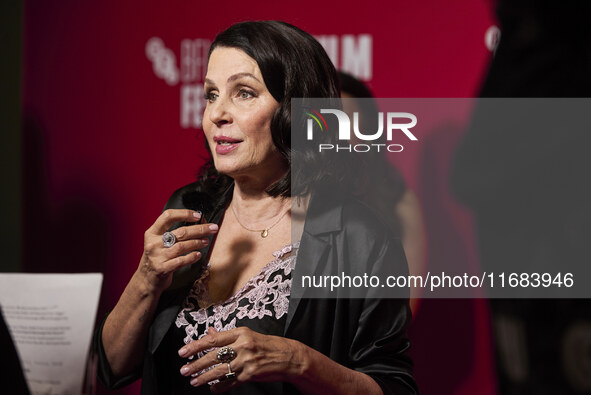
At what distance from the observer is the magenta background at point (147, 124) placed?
7.55 feet

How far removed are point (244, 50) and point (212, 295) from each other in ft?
1.89

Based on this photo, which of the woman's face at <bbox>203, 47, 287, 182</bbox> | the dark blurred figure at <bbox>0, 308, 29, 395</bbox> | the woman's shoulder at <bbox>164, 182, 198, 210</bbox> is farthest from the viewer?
the woman's shoulder at <bbox>164, 182, 198, 210</bbox>

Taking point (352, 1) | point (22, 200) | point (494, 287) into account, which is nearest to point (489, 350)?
point (494, 287)

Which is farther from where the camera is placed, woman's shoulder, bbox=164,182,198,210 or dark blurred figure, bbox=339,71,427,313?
dark blurred figure, bbox=339,71,427,313

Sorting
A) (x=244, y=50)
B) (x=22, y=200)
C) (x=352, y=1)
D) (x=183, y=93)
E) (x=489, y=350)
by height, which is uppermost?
(x=352, y=1)

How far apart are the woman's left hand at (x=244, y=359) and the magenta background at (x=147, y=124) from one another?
1.18 meters

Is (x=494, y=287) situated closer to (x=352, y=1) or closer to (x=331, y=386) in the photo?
(x=331, y=386)

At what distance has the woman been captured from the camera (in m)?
1.33

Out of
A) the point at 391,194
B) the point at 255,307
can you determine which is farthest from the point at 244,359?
the point at 391,194

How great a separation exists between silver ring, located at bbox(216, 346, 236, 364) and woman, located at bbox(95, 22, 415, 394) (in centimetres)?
12

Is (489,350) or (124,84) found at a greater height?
(124,84)

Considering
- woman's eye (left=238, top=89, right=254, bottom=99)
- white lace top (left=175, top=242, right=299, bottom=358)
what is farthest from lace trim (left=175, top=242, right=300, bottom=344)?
woman's eye (left=238, top=89, right=254, bottom=99)

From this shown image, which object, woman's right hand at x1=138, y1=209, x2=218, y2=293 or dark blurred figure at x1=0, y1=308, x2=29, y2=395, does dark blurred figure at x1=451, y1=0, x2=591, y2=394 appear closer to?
woman's right hand at x1=138, y1=209, x2=218, y2=293

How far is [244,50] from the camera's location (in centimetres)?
141
